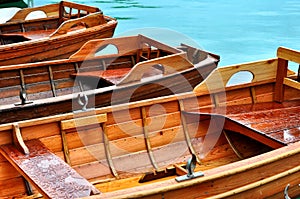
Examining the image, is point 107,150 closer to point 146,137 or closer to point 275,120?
point 146,137

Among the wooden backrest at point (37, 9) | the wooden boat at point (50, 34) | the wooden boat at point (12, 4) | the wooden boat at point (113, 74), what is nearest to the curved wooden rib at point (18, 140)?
the wooden boat at point (113, 74)

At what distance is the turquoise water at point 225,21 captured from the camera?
1087cm

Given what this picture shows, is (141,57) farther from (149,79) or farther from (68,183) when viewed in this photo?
(68,183)

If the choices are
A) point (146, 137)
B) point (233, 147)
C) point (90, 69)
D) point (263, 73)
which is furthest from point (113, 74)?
point (233, 147)

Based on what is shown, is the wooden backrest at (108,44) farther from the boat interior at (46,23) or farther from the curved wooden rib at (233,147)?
the curved wooden rib at (233,147)

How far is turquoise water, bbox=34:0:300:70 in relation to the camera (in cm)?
1087

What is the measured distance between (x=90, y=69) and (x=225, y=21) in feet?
30.0

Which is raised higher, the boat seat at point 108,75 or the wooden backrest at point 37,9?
the wooden backrest at point 37,9

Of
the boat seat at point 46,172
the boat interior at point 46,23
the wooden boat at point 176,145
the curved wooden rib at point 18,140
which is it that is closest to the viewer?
the boat seat at point 46,172

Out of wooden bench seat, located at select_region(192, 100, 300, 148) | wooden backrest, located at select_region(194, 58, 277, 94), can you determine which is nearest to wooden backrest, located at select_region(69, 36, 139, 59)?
wooden backrest, located at select_region(194, 58, 277, 94)

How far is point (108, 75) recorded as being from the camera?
5457 millimetres

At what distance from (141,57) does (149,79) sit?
35.6 inches

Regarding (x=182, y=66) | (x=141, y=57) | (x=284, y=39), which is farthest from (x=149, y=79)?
(x=284, y=39)

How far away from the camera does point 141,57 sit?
586cm
